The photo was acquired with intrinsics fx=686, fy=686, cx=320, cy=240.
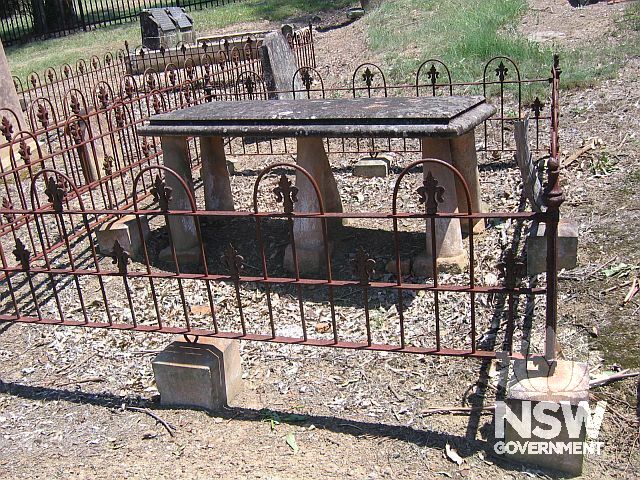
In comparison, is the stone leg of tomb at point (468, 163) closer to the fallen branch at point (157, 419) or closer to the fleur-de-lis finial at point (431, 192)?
the fleur-de-lis finial at point (431, 192)

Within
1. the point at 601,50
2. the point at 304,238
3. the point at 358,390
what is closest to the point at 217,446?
the point at 358,390

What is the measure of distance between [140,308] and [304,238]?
1336 mm

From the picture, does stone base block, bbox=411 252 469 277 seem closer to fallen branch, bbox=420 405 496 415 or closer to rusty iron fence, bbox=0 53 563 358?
rusty iron fence, bbox=0 53 563 358

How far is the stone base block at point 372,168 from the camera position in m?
6.80

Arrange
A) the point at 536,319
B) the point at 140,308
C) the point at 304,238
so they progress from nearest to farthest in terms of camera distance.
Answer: the point at 536,319 < the point at 140,308 < the point at 304,238

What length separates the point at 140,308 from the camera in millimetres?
4832

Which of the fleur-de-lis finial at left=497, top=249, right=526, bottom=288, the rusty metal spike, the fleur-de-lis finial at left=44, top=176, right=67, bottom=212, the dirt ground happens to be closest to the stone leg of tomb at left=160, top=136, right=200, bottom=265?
the rusty metal spike

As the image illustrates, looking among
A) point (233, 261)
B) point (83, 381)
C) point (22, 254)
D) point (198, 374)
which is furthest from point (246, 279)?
point (22, 254)

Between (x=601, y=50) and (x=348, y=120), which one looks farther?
(x=601, y=50)

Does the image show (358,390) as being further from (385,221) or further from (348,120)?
(385,221)

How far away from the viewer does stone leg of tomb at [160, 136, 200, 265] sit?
5695 millimetres

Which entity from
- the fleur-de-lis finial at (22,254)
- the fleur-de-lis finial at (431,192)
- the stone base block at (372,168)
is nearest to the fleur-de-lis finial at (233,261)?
the fleur-de-lis finial at (431,192)

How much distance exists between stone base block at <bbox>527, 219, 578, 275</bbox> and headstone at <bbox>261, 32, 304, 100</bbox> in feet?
17.2

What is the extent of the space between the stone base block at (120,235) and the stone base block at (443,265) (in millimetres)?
2287
